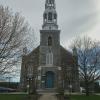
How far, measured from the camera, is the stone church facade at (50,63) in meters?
42.8

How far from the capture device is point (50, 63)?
44.2 metres

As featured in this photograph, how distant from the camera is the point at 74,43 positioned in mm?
35812

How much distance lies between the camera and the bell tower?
43.4m

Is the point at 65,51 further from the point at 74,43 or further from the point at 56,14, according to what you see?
the point at 74,43

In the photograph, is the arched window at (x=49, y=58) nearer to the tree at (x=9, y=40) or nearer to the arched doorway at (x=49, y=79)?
the arched doorway at (x=49, y=79)

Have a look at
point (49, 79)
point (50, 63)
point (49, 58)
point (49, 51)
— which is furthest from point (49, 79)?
point (49, 51)

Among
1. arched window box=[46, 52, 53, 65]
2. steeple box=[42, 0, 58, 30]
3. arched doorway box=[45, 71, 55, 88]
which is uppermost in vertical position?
steeple box=[42, 0, 58, 30]

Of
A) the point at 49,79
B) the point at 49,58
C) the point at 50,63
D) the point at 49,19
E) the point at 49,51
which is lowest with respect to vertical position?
the point at 49,79

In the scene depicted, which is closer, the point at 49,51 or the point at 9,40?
the point at 9,40

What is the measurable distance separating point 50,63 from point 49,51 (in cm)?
245

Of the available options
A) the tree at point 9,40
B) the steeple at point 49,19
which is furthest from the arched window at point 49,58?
the tree at point 9,40

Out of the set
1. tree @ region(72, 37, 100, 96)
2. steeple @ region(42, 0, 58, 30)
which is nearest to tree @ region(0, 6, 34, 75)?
tree @ region(72, 37, 100, 96)

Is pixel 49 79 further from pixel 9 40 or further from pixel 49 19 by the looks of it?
pixel 9 40

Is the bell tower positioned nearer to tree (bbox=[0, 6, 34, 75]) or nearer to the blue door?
the blue door
